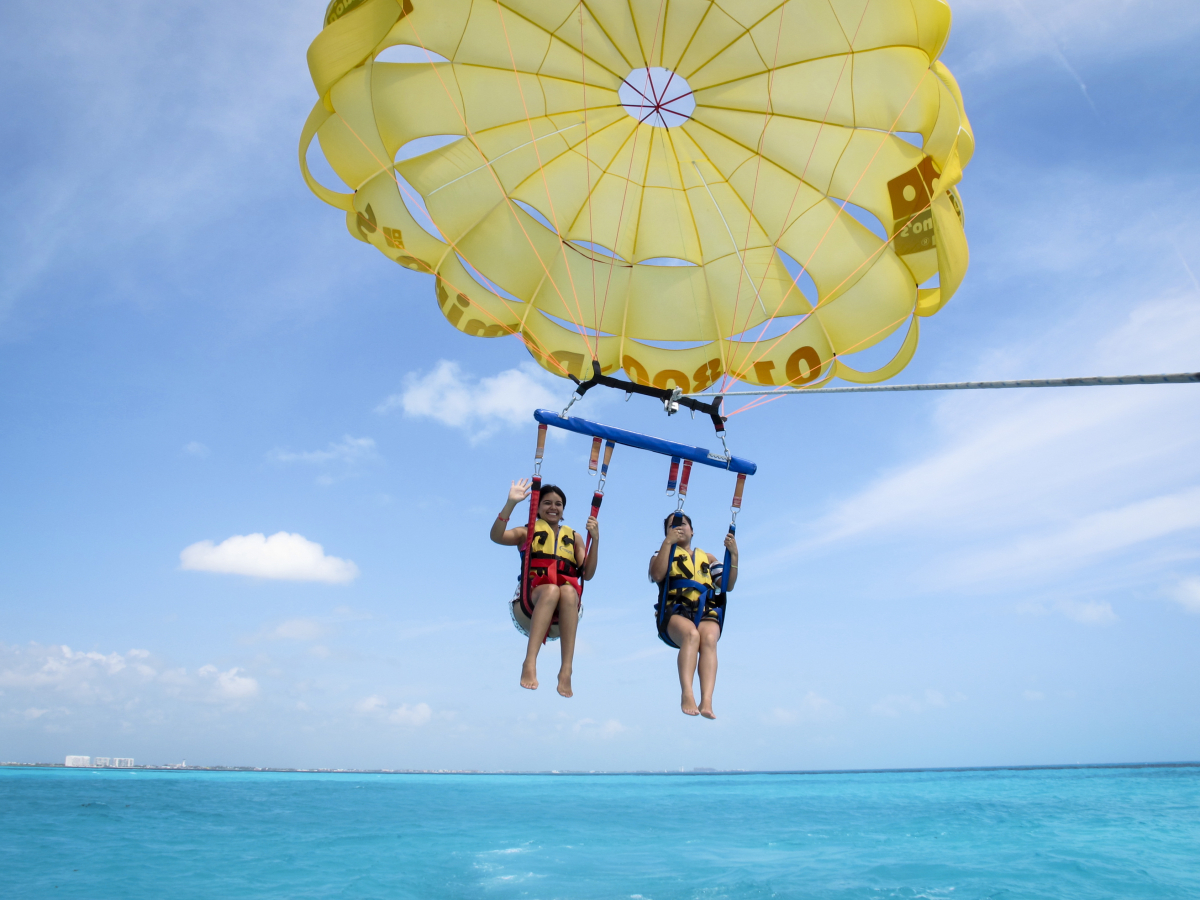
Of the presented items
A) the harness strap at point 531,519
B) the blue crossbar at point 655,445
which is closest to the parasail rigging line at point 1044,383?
the blue crossbar at point 655,445

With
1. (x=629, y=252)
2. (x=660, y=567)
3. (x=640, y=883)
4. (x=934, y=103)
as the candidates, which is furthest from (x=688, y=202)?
(x=640, y=883)

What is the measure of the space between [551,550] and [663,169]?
3535 mm

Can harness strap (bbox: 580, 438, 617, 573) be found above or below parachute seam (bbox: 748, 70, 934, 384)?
below

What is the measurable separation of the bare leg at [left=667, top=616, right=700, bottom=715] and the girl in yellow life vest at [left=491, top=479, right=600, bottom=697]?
2.28 ft

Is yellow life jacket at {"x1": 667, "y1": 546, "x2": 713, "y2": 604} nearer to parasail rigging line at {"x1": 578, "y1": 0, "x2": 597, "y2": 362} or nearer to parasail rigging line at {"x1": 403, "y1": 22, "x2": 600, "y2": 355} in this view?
parasail rigging line at {"x1": 578, "y1": 0, "x2": 597, "y2": 362}

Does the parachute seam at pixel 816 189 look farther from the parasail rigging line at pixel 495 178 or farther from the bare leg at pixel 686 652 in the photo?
the bare leg at pixel 686 652

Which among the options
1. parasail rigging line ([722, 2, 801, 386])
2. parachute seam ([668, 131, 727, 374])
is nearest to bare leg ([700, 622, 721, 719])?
parasail rigging line ([722, 2, 801, 386])

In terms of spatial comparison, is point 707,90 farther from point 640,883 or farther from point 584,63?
point 640,883

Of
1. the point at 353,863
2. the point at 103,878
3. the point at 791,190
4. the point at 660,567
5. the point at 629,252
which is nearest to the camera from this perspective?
the point at 660,567

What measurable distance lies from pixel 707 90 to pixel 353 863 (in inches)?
473

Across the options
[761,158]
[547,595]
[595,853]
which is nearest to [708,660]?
[547,595]

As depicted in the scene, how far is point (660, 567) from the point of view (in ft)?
17.2

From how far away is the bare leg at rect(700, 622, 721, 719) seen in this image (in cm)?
505

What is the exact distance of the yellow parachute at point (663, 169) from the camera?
5.45 meters
